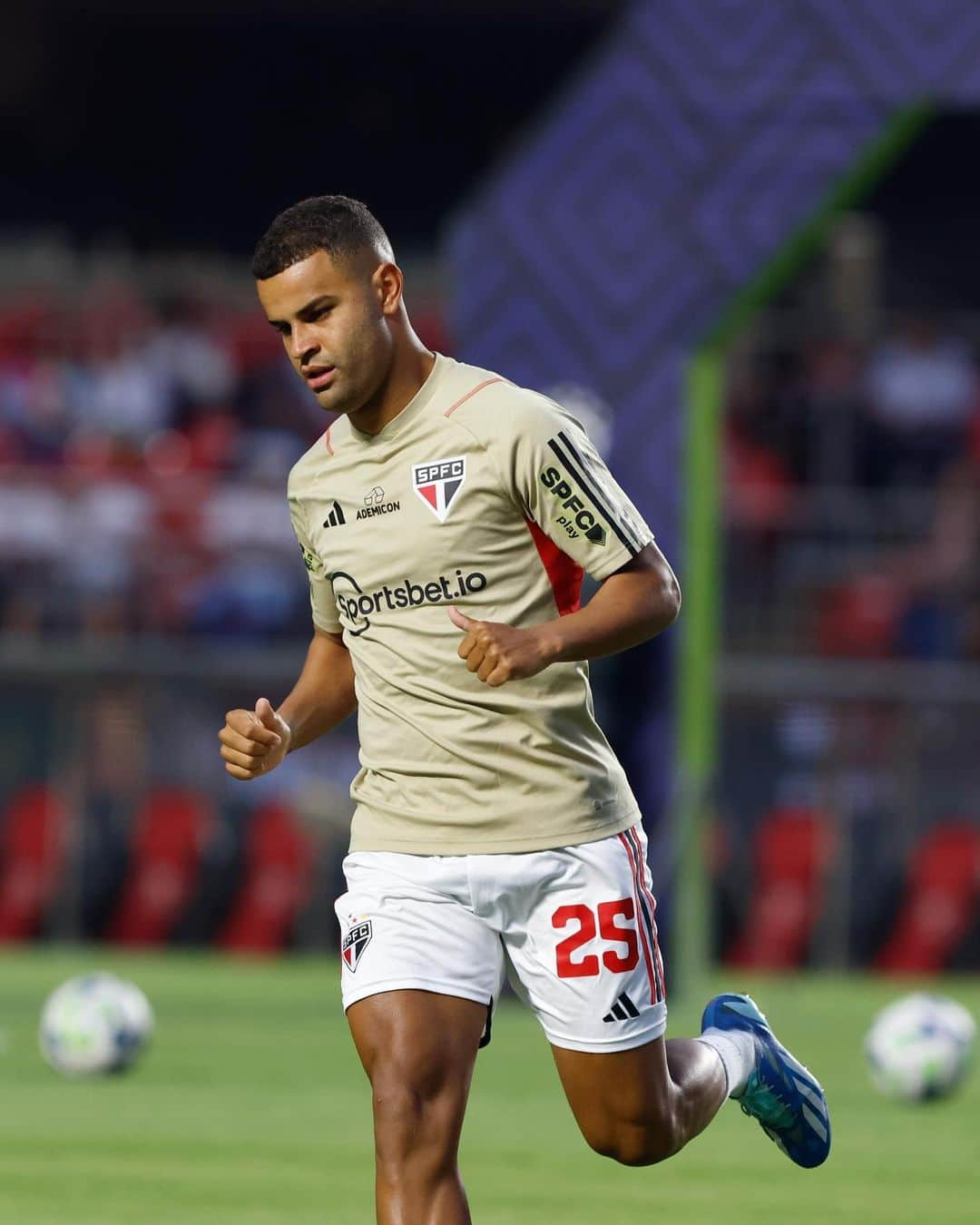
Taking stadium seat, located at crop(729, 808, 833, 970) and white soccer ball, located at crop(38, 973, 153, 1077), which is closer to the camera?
white soccer ball, located at crop(38, 973, 153, 1077)

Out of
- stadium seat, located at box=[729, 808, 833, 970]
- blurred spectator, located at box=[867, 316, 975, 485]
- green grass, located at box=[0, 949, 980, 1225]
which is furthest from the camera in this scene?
blurred spectator, located at box=[867, 316, 975, 485]

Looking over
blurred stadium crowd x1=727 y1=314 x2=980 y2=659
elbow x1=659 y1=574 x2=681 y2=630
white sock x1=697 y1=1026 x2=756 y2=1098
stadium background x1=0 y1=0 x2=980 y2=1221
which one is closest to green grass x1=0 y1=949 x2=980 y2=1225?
stadium background x1=0 y1=0 x2=980 y2=1221

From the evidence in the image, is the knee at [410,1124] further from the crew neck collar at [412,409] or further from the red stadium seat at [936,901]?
the red stadium seat at [936,901]

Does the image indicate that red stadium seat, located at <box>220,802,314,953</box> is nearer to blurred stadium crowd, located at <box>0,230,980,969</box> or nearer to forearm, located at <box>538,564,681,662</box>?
blurred stadium crowd, located at <box>0,230,980,969</box>

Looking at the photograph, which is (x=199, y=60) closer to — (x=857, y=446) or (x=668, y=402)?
(x=857, y=446)

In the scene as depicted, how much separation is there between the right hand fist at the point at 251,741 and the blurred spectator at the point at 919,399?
1110 centimetres

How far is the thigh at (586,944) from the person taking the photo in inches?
196

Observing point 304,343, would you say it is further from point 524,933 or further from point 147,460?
point 147,460

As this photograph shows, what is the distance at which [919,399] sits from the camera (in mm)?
17141

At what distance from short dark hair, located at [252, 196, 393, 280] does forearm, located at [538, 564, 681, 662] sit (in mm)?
848

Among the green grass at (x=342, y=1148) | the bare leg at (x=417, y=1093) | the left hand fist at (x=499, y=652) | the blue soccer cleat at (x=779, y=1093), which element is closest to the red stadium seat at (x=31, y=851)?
the green grass at (x=342, y=1148)

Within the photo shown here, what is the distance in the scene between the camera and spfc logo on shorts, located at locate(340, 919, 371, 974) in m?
4.95

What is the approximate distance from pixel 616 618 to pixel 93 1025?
5410mm

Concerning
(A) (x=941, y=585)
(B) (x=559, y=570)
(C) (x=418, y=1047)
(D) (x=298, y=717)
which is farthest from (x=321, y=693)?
(A) (x=941, y=585)
